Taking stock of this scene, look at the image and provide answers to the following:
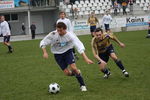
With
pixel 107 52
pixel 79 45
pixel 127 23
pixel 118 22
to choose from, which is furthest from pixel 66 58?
pixel 127 23

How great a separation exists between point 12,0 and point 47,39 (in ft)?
102

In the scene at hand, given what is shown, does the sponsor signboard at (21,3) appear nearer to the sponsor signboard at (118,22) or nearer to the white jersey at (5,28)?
the sponsor signboard at (118,22)

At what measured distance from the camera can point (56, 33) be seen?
26.6 feet

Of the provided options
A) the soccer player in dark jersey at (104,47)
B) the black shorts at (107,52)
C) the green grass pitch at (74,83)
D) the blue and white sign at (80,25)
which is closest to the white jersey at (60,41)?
the green grass pitch at (74,83)

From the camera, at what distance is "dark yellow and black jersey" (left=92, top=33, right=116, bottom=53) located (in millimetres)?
→ 9379

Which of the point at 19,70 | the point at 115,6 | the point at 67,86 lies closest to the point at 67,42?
the point at 67,86

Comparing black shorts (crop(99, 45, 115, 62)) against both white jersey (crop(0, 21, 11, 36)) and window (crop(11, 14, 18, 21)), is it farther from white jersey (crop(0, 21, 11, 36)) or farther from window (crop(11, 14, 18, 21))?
window (crop(11, 14, 18, 21))

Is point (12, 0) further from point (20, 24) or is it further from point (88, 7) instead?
point (88, 7)

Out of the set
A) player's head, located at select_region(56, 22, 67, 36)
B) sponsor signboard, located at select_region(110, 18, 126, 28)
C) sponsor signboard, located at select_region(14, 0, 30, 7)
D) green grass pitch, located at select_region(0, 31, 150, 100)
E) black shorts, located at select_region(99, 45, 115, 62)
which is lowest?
green grass pitch, located at select_region(0, 31, 150, 100)

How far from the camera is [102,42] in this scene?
9469mm

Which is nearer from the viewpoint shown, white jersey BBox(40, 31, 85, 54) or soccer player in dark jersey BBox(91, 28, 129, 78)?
white jersey BBox(40, 31, 85, 54)

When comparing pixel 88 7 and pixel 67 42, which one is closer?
pixel 67 42

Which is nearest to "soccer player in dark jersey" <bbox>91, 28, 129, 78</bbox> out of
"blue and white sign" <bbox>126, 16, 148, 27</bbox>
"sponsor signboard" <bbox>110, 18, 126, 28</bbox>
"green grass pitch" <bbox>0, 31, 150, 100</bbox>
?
"green grass pitch" <bbox>0, 31, 150, 100</bbox>

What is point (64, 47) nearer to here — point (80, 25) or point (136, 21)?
point (80, 25)
